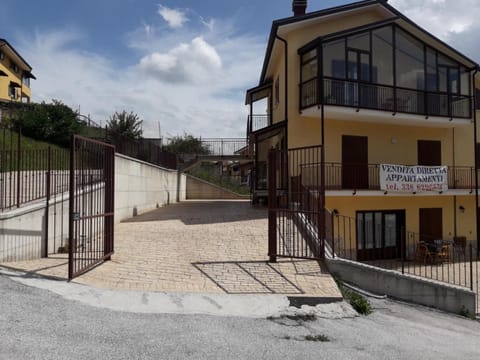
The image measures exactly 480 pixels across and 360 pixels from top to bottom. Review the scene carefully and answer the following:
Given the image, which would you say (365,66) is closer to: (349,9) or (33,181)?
(349,9)

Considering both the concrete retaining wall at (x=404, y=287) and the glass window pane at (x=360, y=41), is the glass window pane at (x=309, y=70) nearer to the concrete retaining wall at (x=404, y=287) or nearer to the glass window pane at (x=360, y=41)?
the glass window pane at (x=360, y=41)

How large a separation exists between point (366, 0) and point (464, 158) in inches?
358

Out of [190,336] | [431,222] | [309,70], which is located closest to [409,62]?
[309,70]

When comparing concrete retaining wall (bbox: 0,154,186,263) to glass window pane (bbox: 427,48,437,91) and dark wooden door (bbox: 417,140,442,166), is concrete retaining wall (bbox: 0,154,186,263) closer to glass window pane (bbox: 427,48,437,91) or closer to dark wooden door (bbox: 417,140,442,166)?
dark wooden door (bbox: 417,140,442,166)

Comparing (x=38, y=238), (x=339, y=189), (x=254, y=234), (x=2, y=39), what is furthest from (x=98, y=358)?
(x=2, y=39)

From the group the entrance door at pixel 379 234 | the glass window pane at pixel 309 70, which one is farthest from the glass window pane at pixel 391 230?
the glass window pane at pixel 309 70

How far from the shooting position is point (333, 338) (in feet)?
16.3

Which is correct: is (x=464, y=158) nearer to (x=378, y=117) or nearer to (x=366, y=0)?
(x=378, y=117)

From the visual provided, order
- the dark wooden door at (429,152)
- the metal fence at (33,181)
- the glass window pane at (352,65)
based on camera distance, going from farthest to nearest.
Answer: the dark wooden door at (429,152), the glass window pane at (352,65), the metal fence at (33,181)

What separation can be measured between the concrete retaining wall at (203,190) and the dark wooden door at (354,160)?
1264cm

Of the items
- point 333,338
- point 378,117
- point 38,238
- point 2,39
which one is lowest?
point 333,338

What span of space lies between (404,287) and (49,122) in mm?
18044

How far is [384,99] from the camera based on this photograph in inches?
624

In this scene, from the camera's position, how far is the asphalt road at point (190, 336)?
4074mm
